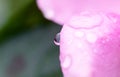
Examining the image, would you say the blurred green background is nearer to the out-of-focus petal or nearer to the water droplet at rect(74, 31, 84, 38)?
the out-of-focus petal

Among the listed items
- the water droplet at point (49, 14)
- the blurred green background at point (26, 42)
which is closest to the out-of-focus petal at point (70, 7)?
the water droplet at point (49, 14)

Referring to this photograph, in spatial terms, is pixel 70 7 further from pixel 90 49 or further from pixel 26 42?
pixel 26 42

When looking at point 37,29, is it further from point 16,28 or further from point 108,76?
point 108,76

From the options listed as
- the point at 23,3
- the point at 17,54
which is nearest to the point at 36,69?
the point at 17,54

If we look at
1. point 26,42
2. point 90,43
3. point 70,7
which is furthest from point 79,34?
point 26,42

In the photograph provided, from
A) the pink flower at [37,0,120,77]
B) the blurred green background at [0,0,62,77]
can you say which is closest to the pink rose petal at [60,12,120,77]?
the pink flower at [37,0,120,77]

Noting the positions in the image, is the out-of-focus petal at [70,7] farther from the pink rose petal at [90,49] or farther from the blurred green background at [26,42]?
the blurred green background at [26,42]
